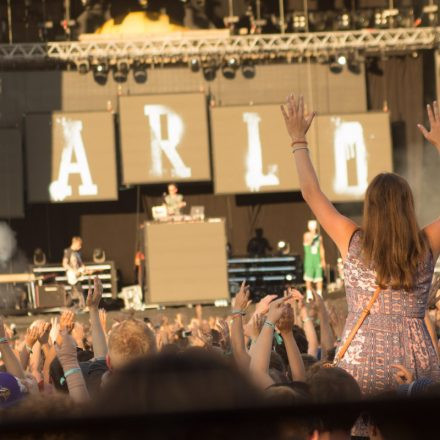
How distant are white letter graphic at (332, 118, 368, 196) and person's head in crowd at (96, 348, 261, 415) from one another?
21.2m

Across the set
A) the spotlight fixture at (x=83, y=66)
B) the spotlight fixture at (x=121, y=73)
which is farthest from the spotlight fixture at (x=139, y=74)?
the spotlight fixture at (x=83, y=66)

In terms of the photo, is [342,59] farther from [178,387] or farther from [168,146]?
[178,387]

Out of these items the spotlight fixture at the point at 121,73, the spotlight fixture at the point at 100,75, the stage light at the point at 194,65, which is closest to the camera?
the stage light at the point at 194,65

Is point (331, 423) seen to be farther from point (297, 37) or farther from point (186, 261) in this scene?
point (297, 37)

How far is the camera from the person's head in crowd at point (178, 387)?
1006 mm

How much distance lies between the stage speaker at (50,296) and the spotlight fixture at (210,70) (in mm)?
5341

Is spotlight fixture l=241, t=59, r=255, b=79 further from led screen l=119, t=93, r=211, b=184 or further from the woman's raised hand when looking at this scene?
the woman's raised hand

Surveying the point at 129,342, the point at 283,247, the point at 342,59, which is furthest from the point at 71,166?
the point at 129,342

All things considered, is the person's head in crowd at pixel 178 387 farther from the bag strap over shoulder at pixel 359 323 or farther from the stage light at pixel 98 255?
the stage light at pixel 98 255

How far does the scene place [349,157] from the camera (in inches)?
874

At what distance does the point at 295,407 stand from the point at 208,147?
69.2 ft

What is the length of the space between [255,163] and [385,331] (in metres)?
18.8

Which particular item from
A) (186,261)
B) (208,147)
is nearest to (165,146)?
(208,147)

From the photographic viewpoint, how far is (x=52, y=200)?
21.9 metres
